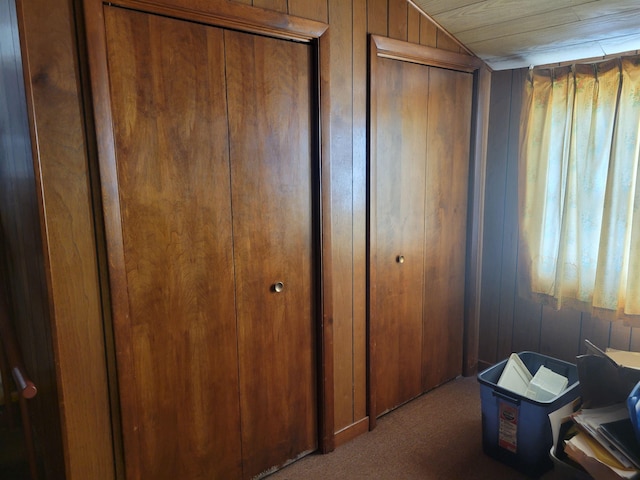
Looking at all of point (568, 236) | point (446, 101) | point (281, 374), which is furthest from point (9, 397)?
point (568, 236)

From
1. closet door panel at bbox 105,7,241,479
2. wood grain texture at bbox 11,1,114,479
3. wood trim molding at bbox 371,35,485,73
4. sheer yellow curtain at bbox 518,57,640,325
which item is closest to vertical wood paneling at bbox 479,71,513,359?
sheer yellow curtain at bbox 518,57,640,325

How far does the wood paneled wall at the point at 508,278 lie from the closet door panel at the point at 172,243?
1734 mm

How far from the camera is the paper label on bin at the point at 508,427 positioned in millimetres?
2078

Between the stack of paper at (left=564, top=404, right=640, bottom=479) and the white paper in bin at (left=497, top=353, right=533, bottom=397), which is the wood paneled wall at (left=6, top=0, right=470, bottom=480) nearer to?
the white paper in bin at (left=497, top=353, right=533, bottom=397)

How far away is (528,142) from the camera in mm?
2582

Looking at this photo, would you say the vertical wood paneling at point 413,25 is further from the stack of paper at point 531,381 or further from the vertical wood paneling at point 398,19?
the stack of paper at point 531,381

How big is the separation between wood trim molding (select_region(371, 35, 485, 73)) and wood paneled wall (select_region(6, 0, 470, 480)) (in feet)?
0.29

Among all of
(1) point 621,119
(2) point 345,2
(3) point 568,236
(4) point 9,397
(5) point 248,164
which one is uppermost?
(2) point 345,2

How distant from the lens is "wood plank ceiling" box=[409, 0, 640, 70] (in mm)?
1953

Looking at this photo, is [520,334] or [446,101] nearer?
[446,101]

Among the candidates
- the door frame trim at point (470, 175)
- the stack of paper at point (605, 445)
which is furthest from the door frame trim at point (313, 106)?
the stack of paper at point (605, 445)

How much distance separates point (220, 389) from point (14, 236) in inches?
43.2

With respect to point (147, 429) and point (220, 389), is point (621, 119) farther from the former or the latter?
point (147, 429)

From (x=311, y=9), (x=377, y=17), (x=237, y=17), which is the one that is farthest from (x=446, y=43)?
(x=237, y=17)
